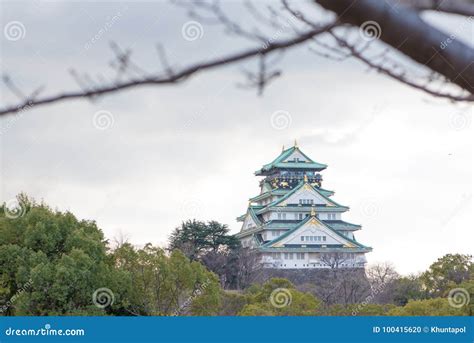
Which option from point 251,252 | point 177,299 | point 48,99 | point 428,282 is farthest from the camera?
point 251,252

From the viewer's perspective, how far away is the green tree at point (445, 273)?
13.8m

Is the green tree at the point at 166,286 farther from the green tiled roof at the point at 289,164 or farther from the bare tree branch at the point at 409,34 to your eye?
the green tiled roof at the point at 289,164

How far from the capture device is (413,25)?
3.52 ft

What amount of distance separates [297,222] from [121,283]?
15.5 meters

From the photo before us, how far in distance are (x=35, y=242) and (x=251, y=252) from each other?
36.4ft

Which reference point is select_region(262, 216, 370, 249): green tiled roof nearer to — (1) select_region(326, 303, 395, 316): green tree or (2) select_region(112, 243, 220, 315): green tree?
(2) select_region(112, 243, 220, 315): green tree

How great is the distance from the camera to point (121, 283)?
39.2 ft

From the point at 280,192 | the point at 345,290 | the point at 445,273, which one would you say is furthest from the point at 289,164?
the point at 445,273

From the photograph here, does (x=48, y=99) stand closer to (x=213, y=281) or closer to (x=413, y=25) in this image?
(x=413, y=25)

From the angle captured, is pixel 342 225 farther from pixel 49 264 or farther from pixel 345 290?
pixel 49 264

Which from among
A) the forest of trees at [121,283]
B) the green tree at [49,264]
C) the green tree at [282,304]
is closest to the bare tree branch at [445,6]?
the forest of trees at [121,283]

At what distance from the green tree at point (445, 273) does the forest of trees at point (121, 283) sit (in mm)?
17

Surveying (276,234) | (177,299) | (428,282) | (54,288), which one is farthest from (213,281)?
(276,234)

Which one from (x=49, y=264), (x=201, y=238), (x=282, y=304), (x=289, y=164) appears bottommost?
(x=282, y=304)
